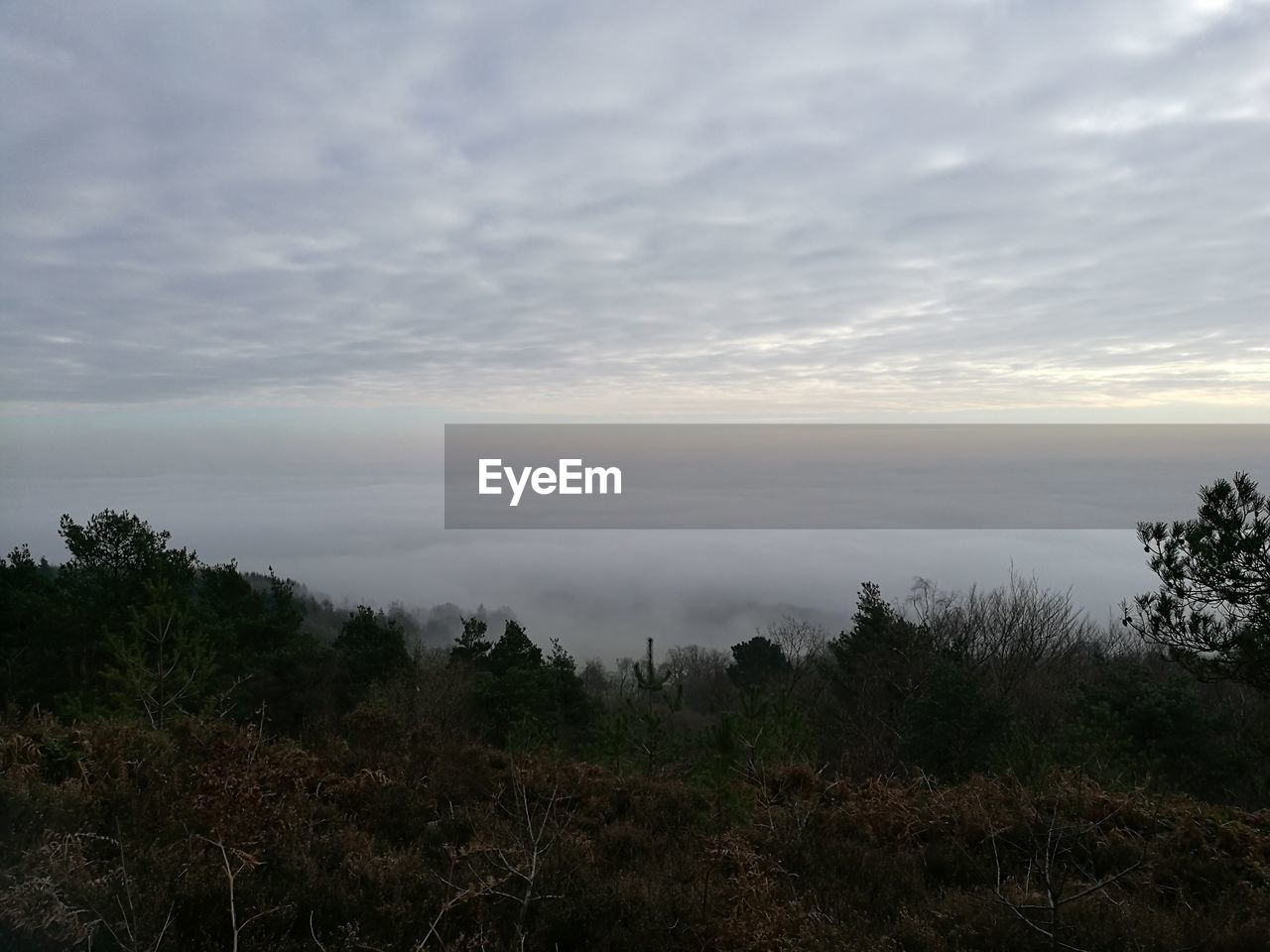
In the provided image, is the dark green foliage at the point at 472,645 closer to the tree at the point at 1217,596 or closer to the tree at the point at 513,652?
the tree at the point at 513,652

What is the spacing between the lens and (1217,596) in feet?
29.6

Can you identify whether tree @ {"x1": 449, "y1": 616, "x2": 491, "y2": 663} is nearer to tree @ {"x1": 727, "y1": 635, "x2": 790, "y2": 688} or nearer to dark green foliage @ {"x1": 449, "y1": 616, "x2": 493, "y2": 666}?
dark green foliage @ {"x1": 449, "y1": 616, "x2": 493, "y2": 666}

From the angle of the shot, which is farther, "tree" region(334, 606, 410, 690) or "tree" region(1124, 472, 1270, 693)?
"tree" region(334, 606, 410, 690)

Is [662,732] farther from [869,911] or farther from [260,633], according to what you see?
[260,633]

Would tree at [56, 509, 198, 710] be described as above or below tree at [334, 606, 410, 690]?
above

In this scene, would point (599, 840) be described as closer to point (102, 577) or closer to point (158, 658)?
point (158, 658)

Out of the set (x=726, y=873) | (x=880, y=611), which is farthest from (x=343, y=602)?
(x=726, y=873)

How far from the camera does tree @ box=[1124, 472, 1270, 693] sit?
859 cm

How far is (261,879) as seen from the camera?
538 centimetres

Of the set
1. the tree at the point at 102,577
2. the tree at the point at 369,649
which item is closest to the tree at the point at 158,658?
the tree at the point at 102,577

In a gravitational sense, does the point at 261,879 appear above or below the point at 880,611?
above

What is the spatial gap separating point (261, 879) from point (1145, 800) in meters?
8.58

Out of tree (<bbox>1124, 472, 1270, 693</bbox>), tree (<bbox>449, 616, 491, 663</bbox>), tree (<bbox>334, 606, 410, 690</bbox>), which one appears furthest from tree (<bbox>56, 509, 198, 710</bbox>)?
tree (<bbox>1124, 472, 1270, 693</bbox>)

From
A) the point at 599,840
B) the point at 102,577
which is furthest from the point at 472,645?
the point at 599,840
